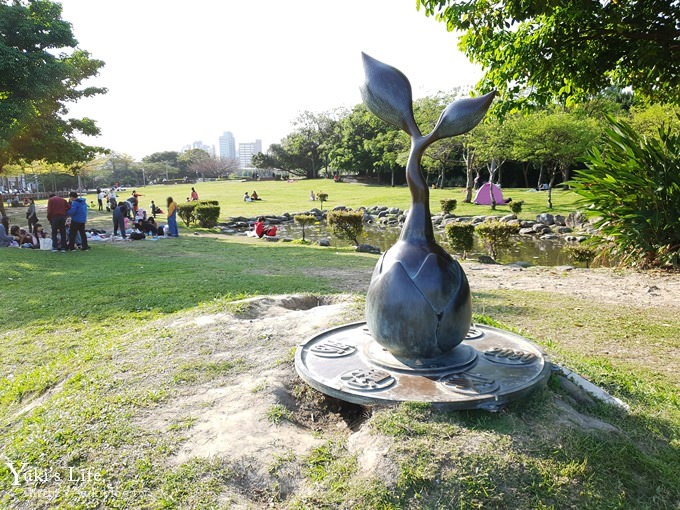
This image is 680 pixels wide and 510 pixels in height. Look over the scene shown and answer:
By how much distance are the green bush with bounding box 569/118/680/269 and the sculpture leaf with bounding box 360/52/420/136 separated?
797 cm

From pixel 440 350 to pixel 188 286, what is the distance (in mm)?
5733

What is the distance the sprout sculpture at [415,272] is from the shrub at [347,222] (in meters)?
12.2

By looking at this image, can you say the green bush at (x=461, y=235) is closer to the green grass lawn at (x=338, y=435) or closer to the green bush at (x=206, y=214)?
the green grass lawn at (x=338, y=435)

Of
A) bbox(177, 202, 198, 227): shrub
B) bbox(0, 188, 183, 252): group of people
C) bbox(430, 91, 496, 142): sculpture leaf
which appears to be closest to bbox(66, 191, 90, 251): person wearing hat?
bbox(0, 188, 183, 252): group of people

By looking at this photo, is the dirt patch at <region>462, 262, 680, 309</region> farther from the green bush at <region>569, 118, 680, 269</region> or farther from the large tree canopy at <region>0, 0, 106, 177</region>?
the large tree canopy at <region>0, 0, 106, 177</region>

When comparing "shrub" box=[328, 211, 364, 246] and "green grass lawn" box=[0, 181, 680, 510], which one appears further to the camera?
"shrub" box=[328, 211, 364, 246]

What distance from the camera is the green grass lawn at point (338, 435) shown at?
8.95 ft

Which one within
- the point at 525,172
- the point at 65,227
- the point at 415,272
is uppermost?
the point at 525,172

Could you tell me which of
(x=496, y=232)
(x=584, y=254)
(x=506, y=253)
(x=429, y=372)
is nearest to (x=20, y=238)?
(x=496, y=232)

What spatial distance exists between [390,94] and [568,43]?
4988 millimetres

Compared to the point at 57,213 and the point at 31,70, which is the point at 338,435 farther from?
the point at 31,70

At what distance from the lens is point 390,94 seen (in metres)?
3.87

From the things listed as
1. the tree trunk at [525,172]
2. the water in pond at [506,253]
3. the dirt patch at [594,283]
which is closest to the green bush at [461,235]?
the water in pond at [506,253]

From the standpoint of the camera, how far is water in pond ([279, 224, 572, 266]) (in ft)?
50.0
